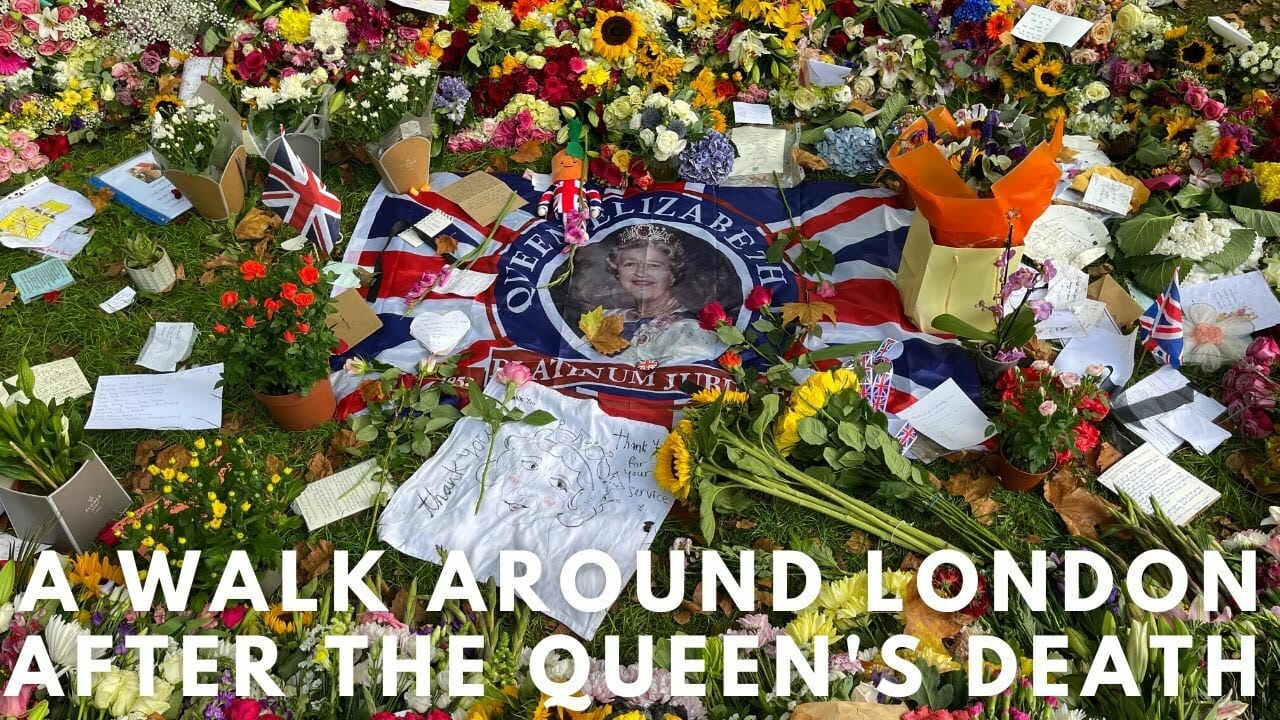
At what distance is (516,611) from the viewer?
223cm

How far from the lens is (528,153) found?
3609 millimetres

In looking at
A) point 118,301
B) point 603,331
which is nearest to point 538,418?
point 603,331

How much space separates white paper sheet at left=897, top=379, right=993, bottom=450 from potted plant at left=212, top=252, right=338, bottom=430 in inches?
72.4

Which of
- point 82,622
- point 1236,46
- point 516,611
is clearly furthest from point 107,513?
point 1236,46

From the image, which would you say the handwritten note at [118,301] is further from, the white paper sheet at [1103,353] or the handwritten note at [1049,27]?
the handwritten note at [1049,27]

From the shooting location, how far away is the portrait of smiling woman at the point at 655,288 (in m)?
2.88

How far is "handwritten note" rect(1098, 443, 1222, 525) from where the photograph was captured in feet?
8.04

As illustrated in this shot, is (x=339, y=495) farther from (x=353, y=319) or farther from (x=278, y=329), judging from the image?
(x=353, y=319)

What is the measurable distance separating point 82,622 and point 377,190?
2087 mm

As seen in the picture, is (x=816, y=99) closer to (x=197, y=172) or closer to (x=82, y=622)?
(x=197, y=172)

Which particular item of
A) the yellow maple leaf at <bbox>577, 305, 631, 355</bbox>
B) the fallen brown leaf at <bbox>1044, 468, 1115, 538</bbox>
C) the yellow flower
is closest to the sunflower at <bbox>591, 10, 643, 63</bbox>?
the yellow flower

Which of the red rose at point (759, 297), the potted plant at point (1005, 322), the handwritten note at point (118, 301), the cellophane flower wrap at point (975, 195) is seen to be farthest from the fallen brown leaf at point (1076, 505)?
the handwritten note at point (118, 301)

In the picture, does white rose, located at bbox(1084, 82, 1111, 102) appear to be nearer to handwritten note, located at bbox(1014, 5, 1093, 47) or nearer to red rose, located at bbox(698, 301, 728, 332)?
handwritten note, located at bbox(1014, 5, 1093, 47)

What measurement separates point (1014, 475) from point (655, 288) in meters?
1.38
